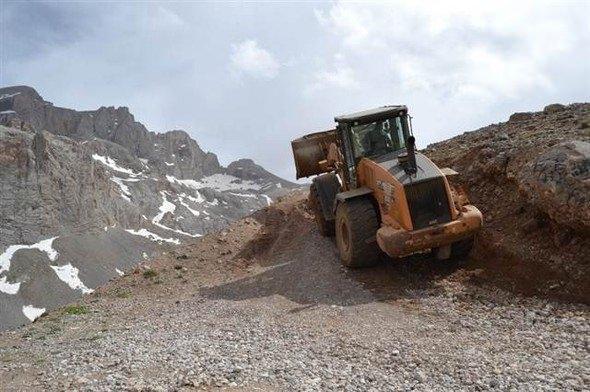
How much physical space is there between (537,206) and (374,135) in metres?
4.47

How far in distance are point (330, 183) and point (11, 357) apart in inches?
411

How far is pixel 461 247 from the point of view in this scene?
42.9 feet

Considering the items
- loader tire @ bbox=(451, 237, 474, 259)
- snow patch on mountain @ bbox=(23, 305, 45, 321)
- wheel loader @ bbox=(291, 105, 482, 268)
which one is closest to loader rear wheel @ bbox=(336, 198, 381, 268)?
wheel loader @ bbox=(291, 105, 482, 268)

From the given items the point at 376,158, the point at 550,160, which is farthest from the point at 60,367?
the point at 550,160

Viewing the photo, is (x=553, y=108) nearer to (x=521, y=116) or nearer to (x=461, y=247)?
(x=521, y=116)

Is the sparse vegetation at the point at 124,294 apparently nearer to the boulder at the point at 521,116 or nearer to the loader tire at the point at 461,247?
the loader tire at the point at 461,247

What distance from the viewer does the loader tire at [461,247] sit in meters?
12.9

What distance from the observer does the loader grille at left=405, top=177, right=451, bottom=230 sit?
12.0 m

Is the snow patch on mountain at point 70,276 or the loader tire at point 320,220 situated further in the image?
the snow patch on mountain at point 70,276

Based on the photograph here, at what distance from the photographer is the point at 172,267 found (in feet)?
59.0

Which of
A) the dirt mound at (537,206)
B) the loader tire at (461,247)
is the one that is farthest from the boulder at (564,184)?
the loader tire at (461,247)

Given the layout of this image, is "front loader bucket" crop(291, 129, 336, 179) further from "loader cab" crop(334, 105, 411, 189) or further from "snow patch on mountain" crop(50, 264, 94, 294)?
"snow patch on mountain" crop(50, 264, 94, 294)

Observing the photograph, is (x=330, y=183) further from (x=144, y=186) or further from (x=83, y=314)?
(x=144, y=186)

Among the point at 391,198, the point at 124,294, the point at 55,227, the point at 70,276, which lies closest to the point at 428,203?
the point at 391,198
